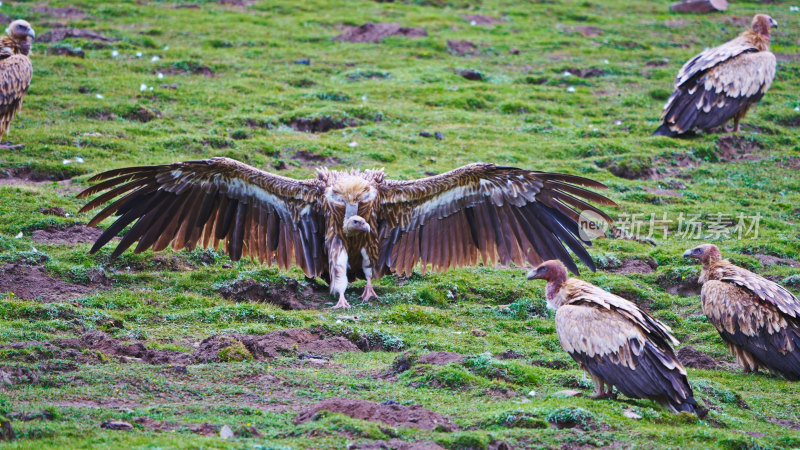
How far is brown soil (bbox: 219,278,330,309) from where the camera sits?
10.9 metres

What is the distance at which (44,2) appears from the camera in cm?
2597

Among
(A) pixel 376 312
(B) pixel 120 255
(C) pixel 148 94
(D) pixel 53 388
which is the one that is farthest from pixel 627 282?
(C) pixel 148 94

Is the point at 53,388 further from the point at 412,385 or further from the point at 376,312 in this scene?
the point at 376,312

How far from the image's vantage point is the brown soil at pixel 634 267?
40.6 feet

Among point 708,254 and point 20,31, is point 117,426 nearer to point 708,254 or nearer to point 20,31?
point 708,254

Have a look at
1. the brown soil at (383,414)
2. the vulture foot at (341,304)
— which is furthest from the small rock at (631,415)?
the vulture foot at (341,304)

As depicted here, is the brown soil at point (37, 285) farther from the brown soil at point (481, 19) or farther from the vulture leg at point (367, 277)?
the brown soil at point (481, 19)

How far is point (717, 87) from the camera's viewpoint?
A: 18453 millimetres

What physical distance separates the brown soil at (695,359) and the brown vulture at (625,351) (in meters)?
1.94

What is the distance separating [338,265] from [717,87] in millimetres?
10905

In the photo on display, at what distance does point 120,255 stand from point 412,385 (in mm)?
5046

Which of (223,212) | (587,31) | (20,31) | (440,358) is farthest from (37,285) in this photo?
(587,31)

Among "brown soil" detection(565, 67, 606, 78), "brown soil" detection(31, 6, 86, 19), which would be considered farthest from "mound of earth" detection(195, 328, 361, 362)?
"brown soil" detection(31, 6, 86, 19)

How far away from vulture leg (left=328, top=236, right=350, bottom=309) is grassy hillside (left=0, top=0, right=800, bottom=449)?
300 millimetres
